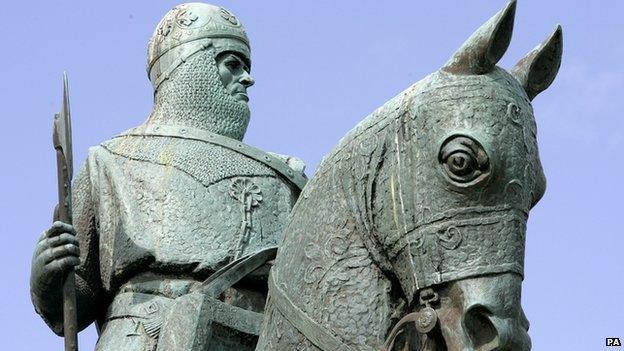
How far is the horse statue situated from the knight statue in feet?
6.17

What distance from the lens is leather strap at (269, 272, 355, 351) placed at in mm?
7617

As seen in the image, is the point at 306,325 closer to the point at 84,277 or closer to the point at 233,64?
the point at 84,277

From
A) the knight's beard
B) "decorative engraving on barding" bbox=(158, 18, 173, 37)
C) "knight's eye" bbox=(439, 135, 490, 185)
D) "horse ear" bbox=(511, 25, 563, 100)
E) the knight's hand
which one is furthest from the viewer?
"decorative engraving on barding" bbox=(158, 18, 173, 37)

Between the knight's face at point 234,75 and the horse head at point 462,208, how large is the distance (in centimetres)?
358

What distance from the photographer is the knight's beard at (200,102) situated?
1111 centimetres

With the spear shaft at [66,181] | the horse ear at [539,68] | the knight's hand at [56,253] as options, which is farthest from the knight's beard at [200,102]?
the horse ear at [539,68]

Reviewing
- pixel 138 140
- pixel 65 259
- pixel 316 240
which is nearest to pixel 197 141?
pixel 138 140

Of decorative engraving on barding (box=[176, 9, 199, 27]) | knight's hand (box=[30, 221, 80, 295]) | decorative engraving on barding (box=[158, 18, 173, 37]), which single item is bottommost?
knight's hand (box=[30, 221, 80, 295])

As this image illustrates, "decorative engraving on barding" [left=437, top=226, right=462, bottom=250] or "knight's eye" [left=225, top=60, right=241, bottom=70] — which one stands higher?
"knight's eye" [left=225, top=60, right=241, bottom=70]

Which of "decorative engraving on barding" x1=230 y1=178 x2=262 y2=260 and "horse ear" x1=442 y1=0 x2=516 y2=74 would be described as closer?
"horse ear" x1=442 y1=0 x2=516 y2=74

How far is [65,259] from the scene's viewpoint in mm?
10219

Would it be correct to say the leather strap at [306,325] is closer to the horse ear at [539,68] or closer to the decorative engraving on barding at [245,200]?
the horse ear at [539,68]

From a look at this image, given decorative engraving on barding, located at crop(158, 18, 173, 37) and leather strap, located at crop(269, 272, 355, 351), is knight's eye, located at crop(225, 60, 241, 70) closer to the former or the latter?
decorative engraving on barding, located at crop(158, 18, 173, 37)

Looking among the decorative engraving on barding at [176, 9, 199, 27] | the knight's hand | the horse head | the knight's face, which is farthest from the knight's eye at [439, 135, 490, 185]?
the decorative engraving on barding at [176, 9, 199, 27]
